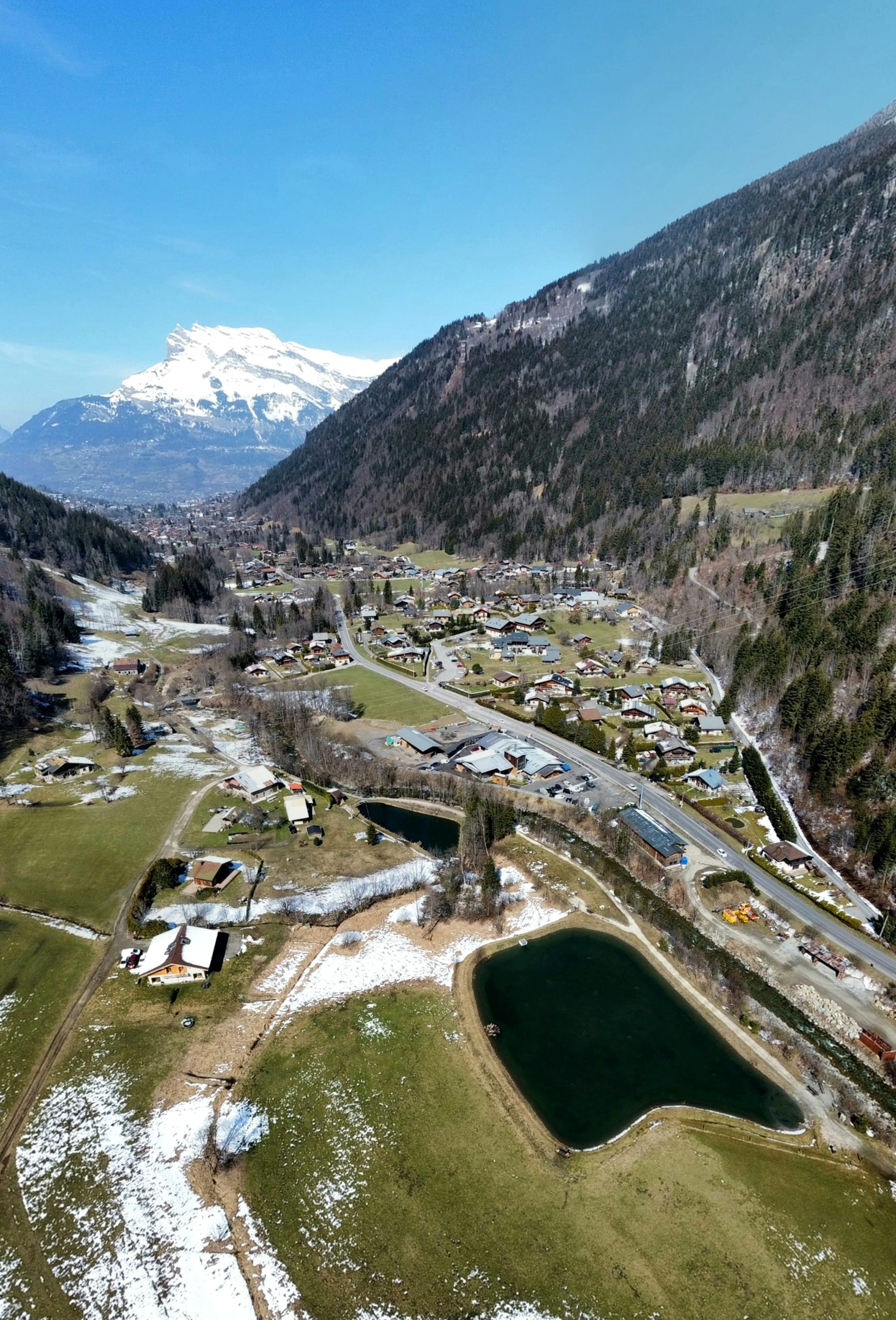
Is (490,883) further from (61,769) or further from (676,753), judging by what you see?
(61,769)

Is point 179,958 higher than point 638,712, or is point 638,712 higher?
point 179,958

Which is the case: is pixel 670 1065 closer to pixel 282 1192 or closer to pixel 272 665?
pixel 282 1192

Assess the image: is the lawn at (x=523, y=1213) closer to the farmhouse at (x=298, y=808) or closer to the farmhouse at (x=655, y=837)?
the farmhouse at (x=655, y=837)

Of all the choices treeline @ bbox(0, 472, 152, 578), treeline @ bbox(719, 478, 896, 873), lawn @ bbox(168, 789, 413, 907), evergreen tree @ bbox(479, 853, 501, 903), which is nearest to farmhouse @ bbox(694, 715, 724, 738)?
treeline @ bbox(719, 478, 896, 873)

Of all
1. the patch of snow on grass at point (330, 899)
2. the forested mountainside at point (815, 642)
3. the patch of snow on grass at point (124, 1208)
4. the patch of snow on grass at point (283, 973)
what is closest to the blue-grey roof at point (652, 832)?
the forested mountainside at point (815, 642)

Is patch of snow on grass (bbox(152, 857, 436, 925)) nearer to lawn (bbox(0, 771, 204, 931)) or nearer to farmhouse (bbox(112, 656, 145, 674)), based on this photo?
lawn (bbox(0, 771, 204, 931))

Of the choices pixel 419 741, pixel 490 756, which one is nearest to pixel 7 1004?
pixel 419 741
